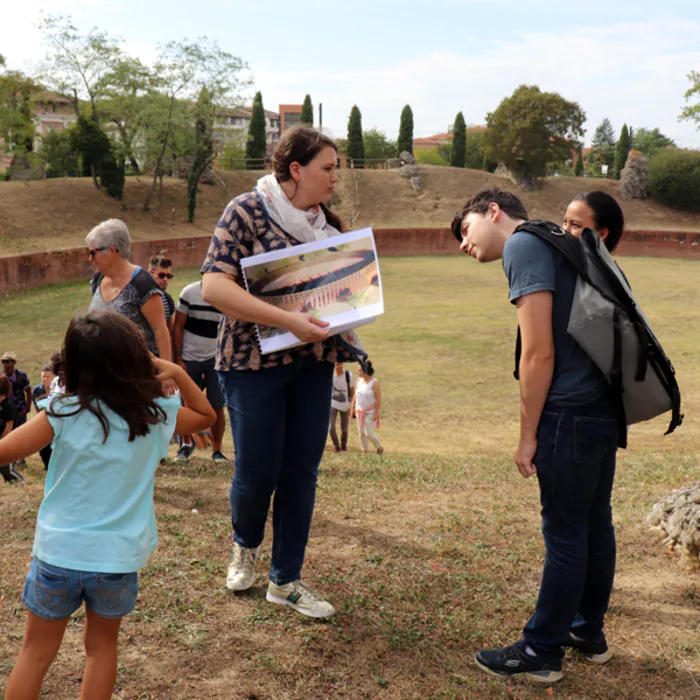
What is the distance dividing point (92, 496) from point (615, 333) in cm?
166

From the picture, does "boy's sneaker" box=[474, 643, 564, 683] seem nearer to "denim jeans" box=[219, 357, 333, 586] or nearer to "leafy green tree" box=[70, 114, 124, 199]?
"denim jeans" box=[219, 357, 333, 586]

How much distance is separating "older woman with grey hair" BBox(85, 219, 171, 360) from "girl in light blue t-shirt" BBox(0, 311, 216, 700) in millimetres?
1934

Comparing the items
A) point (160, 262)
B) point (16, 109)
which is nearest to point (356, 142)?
point (16, 109)

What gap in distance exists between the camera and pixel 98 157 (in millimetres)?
41250

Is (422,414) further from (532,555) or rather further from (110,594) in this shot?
(110,594)

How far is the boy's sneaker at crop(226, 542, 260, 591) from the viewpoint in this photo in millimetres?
3158

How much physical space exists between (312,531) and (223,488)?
4.09 feet

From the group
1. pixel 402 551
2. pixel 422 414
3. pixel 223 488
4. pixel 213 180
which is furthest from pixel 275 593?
pixel 213 180

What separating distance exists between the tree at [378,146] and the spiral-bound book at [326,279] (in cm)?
7798

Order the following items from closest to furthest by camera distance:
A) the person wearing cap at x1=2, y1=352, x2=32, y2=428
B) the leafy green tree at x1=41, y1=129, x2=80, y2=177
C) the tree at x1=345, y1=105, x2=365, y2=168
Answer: the person wearing cap at x1=2, y1=352, x2=32, y2=428 < the leafy green tree at x1=41, y1=129, x2=80, y2=177 < the tree at x1=345, y1=105, x2=365, y2=168

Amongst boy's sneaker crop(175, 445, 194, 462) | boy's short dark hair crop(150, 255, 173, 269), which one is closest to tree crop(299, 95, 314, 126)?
boy's short dark hair crop(150, 255, 173, 269)

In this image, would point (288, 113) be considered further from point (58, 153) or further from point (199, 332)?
point (199, 332)

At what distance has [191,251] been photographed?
3434cm

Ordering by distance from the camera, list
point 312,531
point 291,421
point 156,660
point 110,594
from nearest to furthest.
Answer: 1. point 110,594
2. point 156,660
3. point 291,421
4. point 312,531
